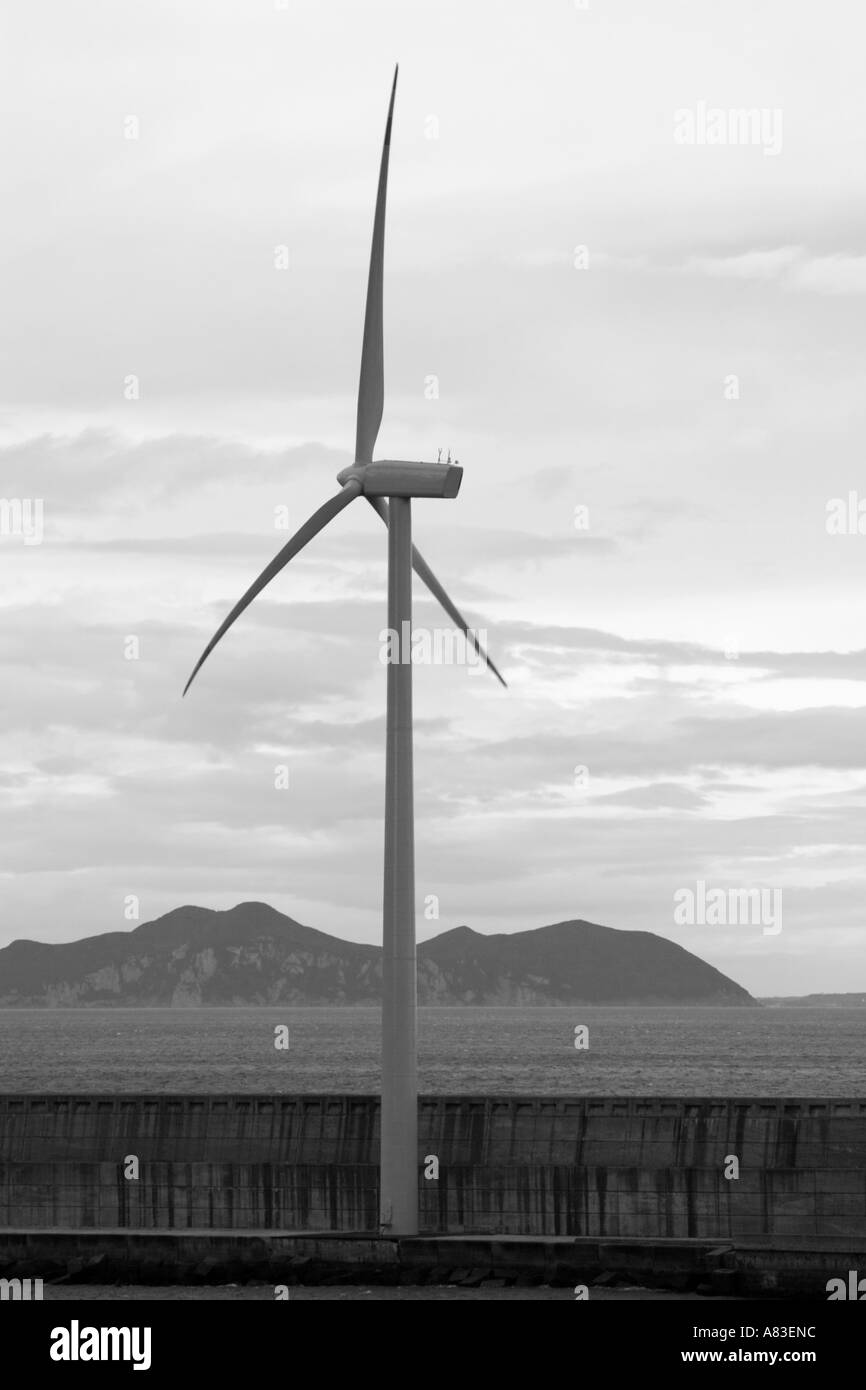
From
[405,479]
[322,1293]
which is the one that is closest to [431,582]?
[405,479]

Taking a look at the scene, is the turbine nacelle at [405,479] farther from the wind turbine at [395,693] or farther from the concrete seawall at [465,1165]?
the concrete seawall at [465,1165]

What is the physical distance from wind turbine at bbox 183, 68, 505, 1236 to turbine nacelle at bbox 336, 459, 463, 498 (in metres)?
0.03

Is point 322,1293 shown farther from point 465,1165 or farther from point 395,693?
point 395,693

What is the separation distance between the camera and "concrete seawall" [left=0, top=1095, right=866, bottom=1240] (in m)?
57.1

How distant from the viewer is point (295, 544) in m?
50.9

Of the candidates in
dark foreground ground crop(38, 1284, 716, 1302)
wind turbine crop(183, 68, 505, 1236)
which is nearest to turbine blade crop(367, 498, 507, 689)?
wind turbine crop(183, 68, 505, 1236)

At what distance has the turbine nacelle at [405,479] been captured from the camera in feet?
165

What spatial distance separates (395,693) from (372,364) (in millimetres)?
9385

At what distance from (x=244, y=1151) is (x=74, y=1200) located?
6219 mm

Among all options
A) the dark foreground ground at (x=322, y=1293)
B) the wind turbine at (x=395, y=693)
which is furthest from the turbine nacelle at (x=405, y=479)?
the dark foreground ground at (x=322, y=1293)

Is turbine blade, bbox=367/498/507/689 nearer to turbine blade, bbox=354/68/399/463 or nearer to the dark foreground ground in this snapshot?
turbine blade, bbox=354/68/399/463
